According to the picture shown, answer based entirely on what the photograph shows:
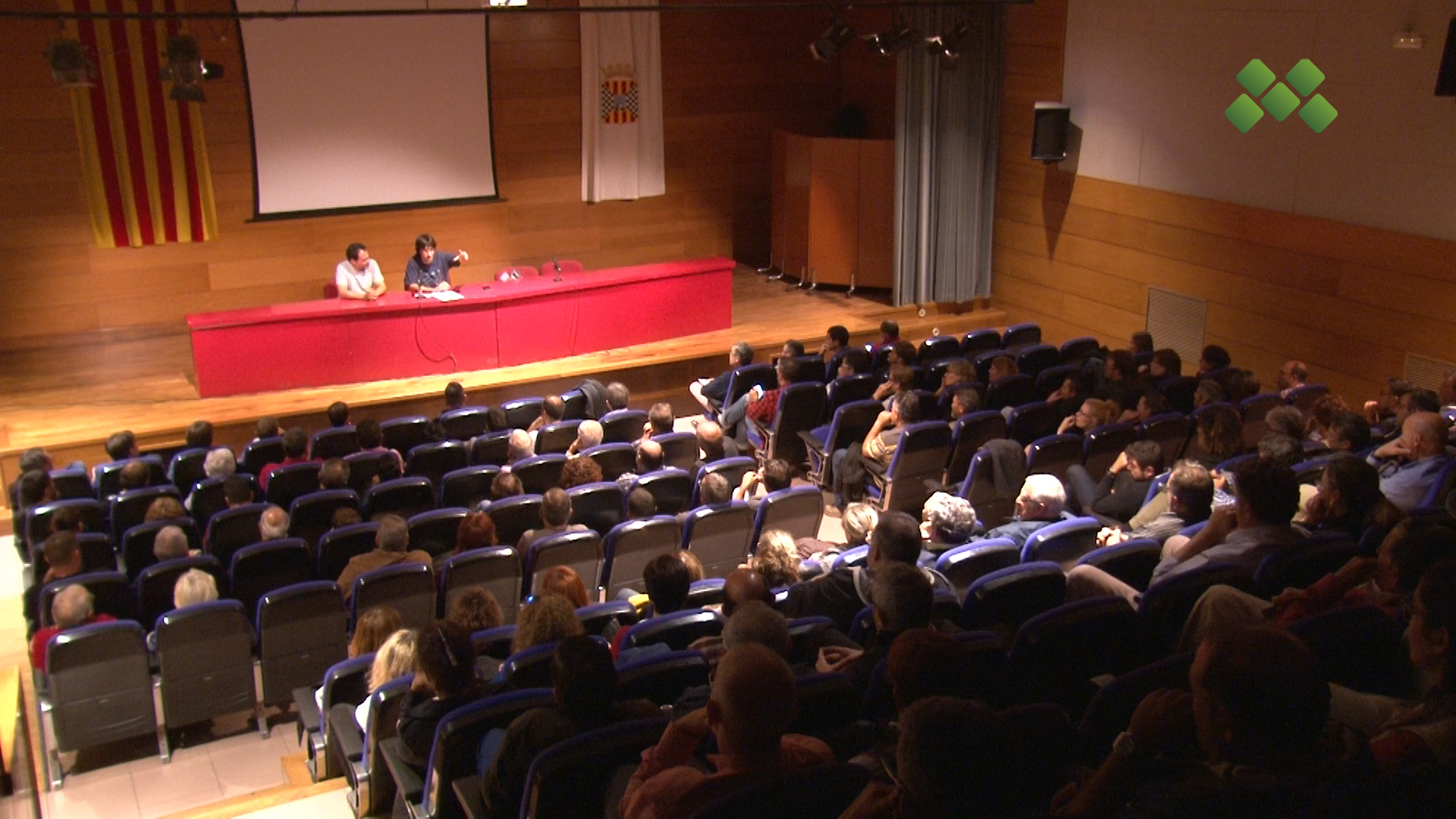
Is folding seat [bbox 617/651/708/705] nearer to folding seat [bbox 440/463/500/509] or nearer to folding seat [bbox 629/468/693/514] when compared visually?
folding seat [bbox 629/468/693/514]

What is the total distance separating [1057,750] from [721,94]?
33.4 ft

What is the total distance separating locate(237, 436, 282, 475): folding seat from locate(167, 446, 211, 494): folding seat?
0.71ft

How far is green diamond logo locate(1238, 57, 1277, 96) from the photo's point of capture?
356 inches

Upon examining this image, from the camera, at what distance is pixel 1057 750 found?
3225 millimetres

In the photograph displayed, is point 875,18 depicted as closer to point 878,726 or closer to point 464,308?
point 464,308

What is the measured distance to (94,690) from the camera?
502 cm

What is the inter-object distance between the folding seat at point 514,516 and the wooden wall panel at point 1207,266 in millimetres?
5986

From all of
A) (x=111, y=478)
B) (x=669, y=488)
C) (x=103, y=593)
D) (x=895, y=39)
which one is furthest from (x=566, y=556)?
(x=895, y=39)

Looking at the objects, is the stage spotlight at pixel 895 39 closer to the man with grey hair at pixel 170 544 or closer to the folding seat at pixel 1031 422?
the folding seat at pixel 1031 422

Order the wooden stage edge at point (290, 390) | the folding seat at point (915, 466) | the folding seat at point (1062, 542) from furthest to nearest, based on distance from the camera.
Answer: the wooden stage edge at point (290, 390) → the folding seat at point (915, 466) → the folding seat at point (1062, 542)

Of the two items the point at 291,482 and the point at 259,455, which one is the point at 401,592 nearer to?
the point at 291,482

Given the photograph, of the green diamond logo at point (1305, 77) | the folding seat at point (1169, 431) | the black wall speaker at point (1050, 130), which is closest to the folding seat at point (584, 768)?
the folding seat at point (1169, 431)

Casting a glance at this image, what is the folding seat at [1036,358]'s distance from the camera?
862 cm

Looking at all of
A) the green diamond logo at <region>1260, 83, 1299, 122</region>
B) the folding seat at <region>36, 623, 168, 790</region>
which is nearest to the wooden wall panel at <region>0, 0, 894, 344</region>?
the green diamond logo at <region>1260, 83, 1299, 122</region>
